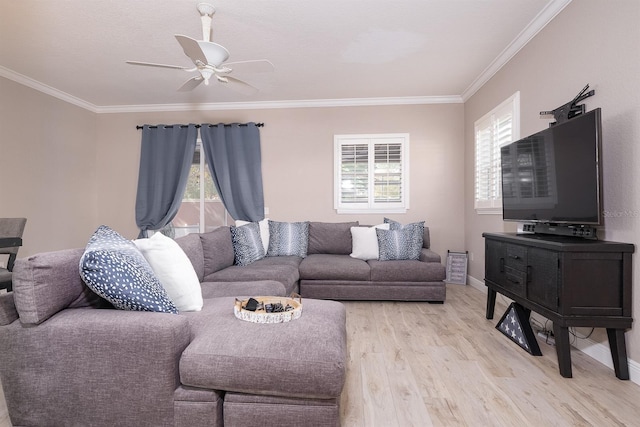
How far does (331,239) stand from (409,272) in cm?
118

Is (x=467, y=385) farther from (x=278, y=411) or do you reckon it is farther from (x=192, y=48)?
(x=192, y=48)

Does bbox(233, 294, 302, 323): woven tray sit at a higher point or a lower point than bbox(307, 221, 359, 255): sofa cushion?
lower

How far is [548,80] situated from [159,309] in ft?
11.2

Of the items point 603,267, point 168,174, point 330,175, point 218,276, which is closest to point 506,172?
point 603,267

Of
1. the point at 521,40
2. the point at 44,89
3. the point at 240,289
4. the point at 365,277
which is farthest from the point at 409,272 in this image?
the point at 44,89

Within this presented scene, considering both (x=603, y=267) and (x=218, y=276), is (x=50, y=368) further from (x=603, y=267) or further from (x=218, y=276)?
(x=603, y=267)

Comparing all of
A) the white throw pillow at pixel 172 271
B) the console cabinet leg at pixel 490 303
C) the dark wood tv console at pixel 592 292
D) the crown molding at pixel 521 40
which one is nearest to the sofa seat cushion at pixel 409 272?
the console cabinet leg at pixel 490 303

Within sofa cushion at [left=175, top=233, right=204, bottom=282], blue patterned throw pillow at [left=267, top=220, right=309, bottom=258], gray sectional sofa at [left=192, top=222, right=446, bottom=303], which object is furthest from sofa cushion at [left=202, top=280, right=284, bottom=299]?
blue patterned throw pillow at [left=267, top=220, right=309, bottom=258]

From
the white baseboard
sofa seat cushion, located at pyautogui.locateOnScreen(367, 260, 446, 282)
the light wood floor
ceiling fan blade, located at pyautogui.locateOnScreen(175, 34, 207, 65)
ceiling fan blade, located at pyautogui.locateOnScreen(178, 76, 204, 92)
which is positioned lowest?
the light wood floor

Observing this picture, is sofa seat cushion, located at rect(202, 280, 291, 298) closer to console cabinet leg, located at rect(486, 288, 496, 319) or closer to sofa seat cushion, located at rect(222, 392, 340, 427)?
sofa seat cushion, located at rect(222, 392, 340, 427)

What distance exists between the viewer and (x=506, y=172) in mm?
→ 3012

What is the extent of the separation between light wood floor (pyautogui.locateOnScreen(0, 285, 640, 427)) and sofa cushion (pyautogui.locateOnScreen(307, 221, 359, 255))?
1601 millimetres

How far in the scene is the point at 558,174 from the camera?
2301 mm

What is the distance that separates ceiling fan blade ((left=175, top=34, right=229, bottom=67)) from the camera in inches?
89.2
